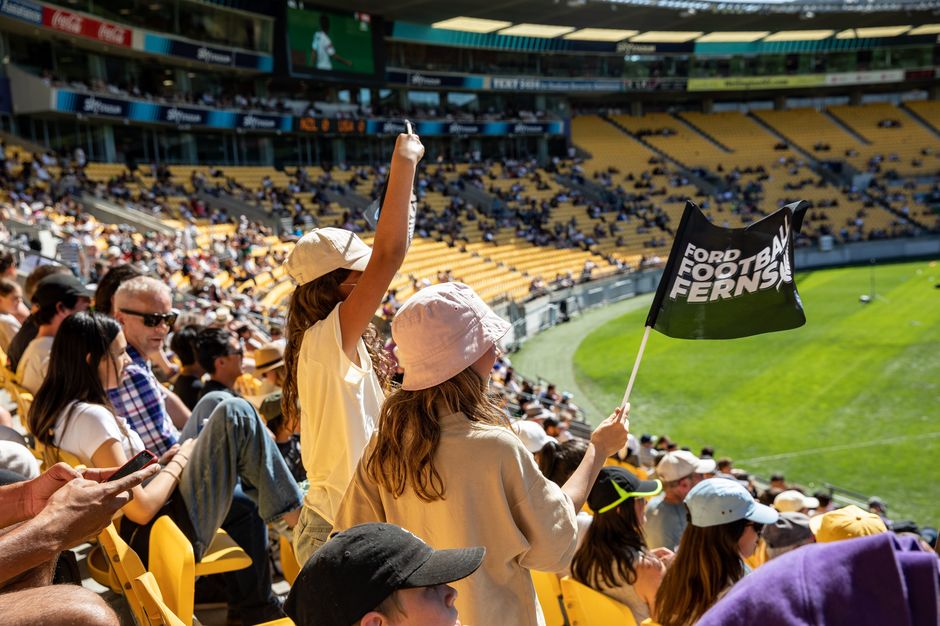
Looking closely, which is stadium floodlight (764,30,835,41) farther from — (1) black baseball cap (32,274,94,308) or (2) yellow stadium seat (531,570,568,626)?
(2) yellow stadium seat (531,570,568,626)

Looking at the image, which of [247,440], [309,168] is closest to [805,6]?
[309,168]

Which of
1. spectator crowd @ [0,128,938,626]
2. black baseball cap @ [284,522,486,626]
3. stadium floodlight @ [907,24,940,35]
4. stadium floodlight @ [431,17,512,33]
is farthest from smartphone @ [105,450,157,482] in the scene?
stadium floodlight @ [907,24,940,35]

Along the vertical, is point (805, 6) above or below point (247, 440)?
above

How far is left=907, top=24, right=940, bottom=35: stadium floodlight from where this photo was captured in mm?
50250

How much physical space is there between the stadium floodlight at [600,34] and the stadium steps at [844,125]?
50.2 feet

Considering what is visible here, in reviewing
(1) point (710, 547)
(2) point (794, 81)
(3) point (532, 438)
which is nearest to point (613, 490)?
(1) point (710, 547)

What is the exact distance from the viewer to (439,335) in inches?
92.2

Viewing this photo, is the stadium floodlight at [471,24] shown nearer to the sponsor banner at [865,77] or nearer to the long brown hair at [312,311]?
the sponsor banner at [865,77]

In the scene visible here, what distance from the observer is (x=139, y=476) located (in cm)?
251

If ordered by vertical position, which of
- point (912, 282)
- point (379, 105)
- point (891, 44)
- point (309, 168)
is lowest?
point (912, 282)

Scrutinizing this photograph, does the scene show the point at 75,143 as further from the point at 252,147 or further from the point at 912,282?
the point at 912,282

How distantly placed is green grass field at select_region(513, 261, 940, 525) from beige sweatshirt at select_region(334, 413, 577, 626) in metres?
10.7

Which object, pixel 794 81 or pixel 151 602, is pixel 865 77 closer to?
pixel 794 81

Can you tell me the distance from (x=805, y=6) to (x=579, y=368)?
33537 mm
